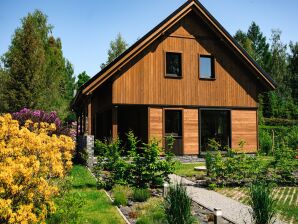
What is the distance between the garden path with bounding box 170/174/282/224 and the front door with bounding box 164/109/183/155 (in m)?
7.64

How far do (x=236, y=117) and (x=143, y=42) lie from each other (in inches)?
288

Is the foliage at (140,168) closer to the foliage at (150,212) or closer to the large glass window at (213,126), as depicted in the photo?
the foliage at (150,212)

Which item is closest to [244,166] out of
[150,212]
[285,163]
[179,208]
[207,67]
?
[285,163]

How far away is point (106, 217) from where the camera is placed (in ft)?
25.1

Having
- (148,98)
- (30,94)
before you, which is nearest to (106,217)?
(148,98)

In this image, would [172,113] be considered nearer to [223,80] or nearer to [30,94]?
[223,80]

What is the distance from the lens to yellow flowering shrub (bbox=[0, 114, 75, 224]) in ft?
17.6

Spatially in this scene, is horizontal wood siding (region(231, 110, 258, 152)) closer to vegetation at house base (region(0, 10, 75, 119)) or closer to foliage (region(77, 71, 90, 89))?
vegetation at house base (region(0, 10, 75, 119))

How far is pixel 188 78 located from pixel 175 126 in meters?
2.81

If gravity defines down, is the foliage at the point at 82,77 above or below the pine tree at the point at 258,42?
below

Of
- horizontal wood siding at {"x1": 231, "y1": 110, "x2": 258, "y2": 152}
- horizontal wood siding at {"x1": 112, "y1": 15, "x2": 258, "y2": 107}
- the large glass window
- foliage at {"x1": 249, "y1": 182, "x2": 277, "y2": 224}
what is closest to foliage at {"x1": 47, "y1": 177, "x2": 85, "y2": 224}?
foliage at {"x1": 249, "y1": 182, "x2": 277, "y2": 224}

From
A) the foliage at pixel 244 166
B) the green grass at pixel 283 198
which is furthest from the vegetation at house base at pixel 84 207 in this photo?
the foliage at pixel 244 166

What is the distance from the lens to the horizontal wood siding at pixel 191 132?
19266 mm

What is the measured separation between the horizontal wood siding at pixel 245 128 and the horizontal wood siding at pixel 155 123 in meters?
4.77
